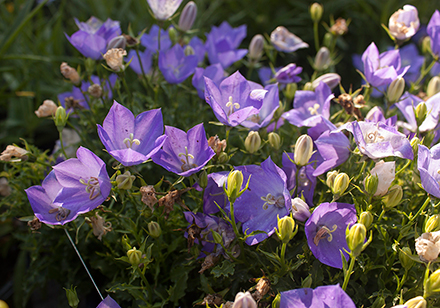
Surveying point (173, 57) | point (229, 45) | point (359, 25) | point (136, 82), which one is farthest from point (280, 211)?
point (359, 25)

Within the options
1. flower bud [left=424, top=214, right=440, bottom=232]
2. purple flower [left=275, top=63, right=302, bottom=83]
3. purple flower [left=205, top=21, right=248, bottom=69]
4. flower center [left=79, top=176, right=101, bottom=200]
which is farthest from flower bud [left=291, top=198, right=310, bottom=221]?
purple flower [left=205, top=21, right=248, bottom=69]

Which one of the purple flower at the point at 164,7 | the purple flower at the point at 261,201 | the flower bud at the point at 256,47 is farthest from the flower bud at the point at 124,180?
the flower bud at the point at 256,47

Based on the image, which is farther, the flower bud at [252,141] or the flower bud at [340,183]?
the flower bud at [252,141]

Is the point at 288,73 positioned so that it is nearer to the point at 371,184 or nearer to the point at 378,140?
the point at 378,140

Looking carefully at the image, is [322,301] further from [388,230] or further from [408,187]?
[408,187]

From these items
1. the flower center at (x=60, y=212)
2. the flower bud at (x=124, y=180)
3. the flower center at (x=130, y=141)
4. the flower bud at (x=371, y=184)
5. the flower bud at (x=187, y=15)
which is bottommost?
the flower center at (x=60, y=212)

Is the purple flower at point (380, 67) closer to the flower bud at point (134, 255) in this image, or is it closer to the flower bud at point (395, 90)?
the flower bud at point (395, 90)

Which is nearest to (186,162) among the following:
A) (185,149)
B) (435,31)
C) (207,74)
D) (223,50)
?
(185,149)
